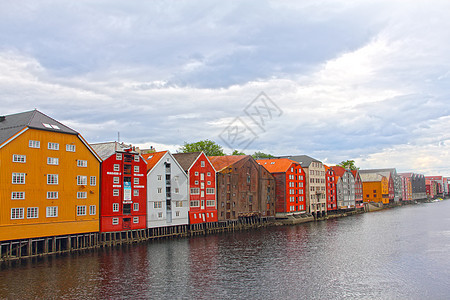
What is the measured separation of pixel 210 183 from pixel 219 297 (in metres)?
50.9

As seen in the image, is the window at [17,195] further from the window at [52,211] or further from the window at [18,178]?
the window at [52,211]

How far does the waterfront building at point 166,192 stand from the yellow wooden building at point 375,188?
5209 inches

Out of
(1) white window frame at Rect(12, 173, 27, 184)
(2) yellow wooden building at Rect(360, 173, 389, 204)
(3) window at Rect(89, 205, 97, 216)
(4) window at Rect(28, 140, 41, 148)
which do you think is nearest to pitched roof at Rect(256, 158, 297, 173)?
(3) window at Rect(89, 205, 97, 216)

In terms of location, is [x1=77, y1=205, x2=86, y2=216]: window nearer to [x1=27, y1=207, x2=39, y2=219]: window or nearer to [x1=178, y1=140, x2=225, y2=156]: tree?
[x1=27, y1=207, x2=39, y2=219]: window

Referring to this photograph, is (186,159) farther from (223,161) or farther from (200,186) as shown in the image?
(223,161)

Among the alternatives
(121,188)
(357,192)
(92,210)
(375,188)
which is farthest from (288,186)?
(375,188)

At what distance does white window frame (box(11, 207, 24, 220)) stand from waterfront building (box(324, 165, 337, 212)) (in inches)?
3939

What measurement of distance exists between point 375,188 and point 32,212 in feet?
540

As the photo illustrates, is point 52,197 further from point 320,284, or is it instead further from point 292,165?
point 292,165

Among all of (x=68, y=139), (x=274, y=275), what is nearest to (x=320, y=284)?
(x=274, y=275)

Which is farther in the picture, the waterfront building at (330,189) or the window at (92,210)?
the waterfront building at (330,189)

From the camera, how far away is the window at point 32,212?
5097 cm

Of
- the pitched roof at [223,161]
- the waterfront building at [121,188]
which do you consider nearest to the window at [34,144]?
the waterfront building at [121,188]

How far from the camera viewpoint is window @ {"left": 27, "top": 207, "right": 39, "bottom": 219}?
5097cm
